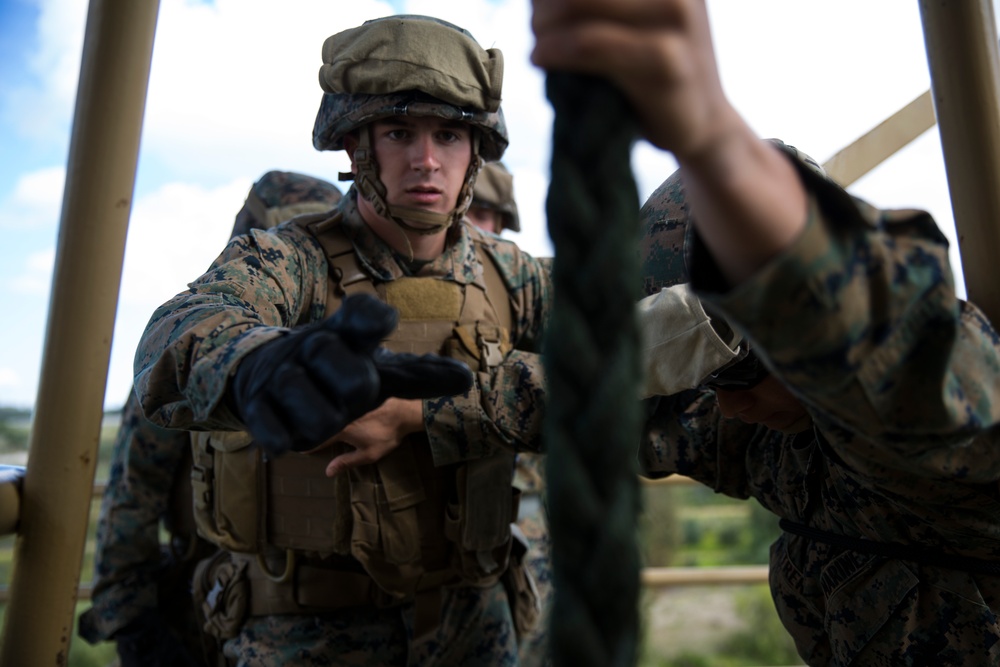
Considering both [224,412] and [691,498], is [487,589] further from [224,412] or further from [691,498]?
[691,498]

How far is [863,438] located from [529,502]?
2435 millimetres

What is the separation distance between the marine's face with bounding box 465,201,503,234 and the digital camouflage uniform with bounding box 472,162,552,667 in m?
0.02

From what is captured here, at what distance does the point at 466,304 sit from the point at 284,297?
0.45 m

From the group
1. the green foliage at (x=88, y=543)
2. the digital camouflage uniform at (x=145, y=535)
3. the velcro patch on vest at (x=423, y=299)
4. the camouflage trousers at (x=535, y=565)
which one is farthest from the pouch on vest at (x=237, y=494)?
the green foliage at (x=88, y=543)

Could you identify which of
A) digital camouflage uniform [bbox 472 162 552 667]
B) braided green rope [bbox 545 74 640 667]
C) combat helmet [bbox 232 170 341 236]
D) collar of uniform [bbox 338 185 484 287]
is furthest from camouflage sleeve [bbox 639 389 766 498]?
Answer: combat helmet [bbox 232 170 341 236]

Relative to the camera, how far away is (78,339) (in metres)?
1.48

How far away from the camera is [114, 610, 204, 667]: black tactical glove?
2400 millimetres

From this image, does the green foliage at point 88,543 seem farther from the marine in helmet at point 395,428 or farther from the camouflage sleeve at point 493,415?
the camouflage sleeve at point 493,415

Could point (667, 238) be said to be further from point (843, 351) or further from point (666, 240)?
point (843, 351)

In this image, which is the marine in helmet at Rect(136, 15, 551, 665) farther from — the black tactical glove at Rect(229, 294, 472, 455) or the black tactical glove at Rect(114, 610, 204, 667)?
the black tactical glove at Rect(229, 294, 472, 455)

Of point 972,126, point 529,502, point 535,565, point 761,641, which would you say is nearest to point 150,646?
point 535,565

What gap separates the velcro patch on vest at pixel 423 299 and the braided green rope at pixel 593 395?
4.53 feet

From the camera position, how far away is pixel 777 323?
73cm

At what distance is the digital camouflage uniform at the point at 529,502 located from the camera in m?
2.56
